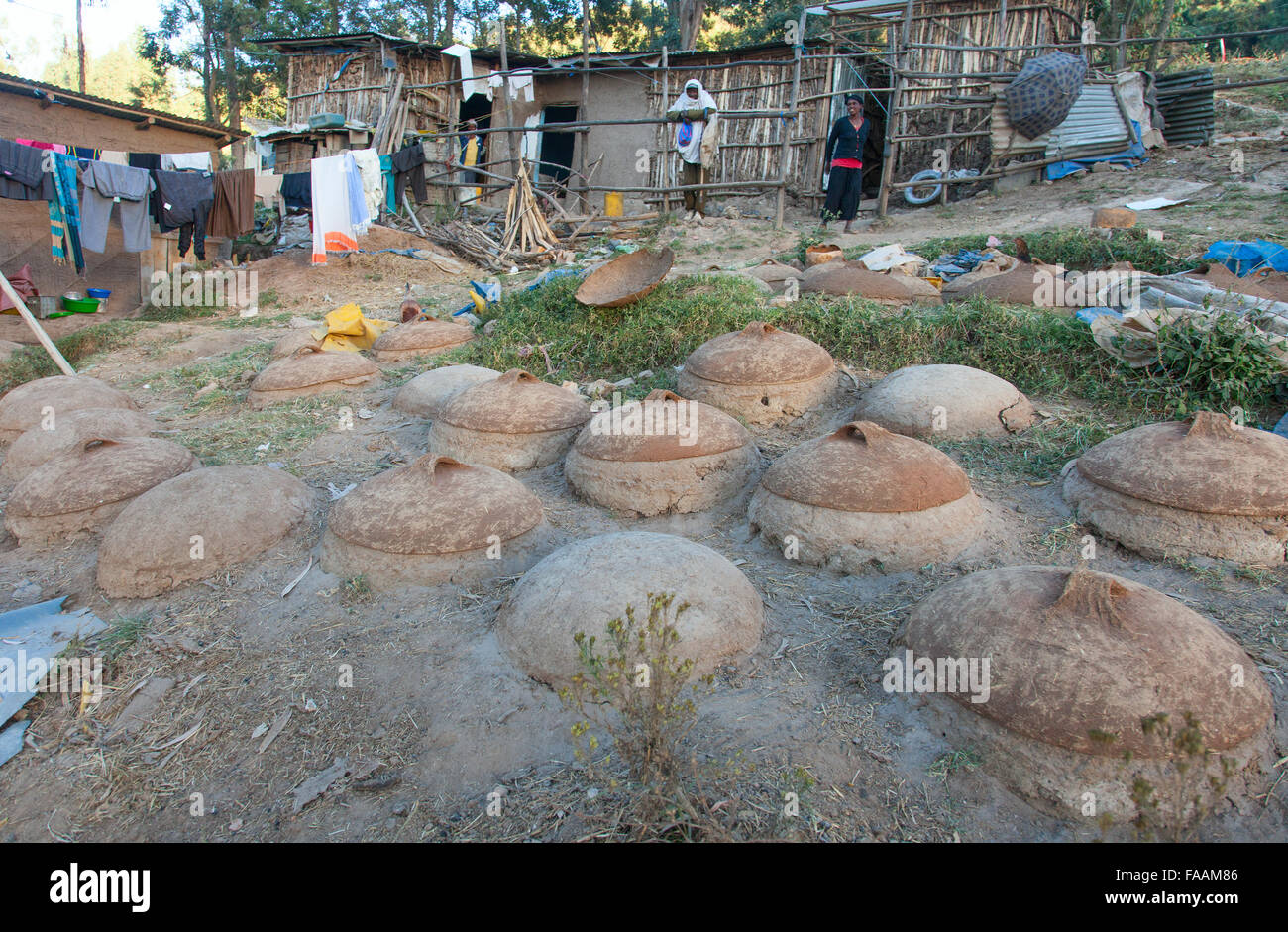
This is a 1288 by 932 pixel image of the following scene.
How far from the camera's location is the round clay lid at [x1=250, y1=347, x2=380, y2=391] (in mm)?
6574

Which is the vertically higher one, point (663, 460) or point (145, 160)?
point (145, 160)

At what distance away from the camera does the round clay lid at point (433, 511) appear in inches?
145

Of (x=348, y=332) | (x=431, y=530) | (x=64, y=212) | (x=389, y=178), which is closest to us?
(x=431, y=530)

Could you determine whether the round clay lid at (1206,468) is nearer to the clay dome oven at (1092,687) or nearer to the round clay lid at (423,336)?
the clay dome oven at (1092,687)

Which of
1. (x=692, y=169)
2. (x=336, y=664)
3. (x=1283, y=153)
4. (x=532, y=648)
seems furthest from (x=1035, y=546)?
(x=1283, y=153)

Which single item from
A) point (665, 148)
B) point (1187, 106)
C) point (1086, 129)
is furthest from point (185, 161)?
point (1187, 106)

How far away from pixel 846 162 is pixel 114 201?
9900 mm

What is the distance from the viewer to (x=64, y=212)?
934 centimetres

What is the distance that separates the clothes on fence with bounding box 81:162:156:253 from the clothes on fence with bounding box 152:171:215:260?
0.70 ft

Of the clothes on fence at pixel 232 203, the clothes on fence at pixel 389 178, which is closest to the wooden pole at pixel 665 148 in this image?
the clothes on fence at pixel 389 178

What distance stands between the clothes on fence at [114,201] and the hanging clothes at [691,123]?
290 inches

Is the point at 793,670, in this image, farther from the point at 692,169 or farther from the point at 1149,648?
the point at 692,169

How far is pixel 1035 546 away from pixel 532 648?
8.28ft

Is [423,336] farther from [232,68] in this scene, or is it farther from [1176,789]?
[232,68]
